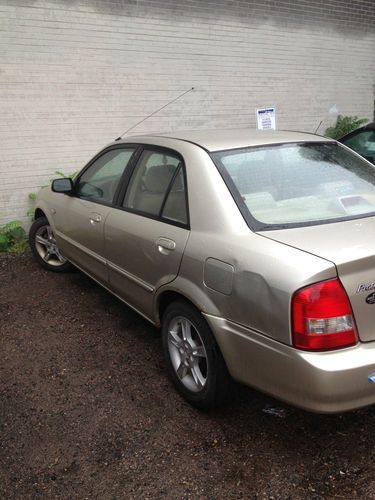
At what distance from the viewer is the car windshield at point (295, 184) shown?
2.61 meters

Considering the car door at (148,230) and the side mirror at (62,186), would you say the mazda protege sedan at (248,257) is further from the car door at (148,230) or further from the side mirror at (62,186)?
the side mirror at (62,186)

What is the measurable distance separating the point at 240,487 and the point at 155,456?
491 mm

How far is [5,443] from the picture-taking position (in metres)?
2.69

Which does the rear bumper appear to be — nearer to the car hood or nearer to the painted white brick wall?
the car hood

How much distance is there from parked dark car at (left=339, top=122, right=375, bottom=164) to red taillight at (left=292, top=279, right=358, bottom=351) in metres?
4.45

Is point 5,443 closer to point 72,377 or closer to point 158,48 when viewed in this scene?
point 72,377

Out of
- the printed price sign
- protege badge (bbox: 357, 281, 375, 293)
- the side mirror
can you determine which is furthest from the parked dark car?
protege badge (bbox: 357, 281, 375, 293)

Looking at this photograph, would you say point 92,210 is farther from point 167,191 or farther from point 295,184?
point 295,184

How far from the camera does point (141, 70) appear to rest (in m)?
7.45

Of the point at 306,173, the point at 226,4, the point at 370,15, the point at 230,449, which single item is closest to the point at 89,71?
the point at 226,4

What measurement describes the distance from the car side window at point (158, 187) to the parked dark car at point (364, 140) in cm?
366

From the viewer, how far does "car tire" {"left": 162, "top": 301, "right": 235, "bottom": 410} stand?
8.57ft

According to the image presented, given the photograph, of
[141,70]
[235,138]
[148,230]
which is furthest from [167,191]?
[141,70]

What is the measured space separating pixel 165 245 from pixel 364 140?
4241mm
